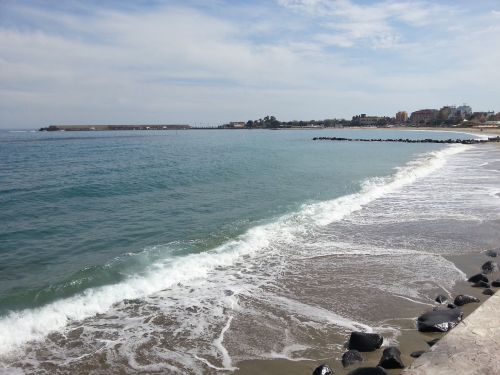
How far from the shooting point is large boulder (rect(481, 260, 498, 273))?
34.2 ft

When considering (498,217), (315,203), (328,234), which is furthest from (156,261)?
(498,217)

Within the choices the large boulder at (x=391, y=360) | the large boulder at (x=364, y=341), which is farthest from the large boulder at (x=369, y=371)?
the large boulder at (x=364, y=341)

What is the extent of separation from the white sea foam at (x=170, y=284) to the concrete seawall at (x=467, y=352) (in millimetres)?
1927

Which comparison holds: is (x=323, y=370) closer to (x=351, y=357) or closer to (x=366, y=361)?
(x=351, y=357)

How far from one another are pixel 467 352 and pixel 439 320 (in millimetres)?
2077

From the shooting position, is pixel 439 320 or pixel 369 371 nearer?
pixel 369 371

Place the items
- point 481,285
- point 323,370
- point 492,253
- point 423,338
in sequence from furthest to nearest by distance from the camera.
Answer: point 492,253 < point 481,285 < point 423,338 < point 323,370

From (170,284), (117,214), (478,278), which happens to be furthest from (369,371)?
(117,214)

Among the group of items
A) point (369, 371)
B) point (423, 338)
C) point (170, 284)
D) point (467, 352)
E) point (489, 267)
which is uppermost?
point (467, 352)

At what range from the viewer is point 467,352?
558cm

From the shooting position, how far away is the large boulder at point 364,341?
6.80 m

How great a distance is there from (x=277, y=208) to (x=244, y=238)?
5.49m

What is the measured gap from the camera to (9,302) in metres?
9.06

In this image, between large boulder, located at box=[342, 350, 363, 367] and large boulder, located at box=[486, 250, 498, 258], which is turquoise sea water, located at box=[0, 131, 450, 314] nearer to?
large boulder, located at box=[342, 350, 363, 367]
